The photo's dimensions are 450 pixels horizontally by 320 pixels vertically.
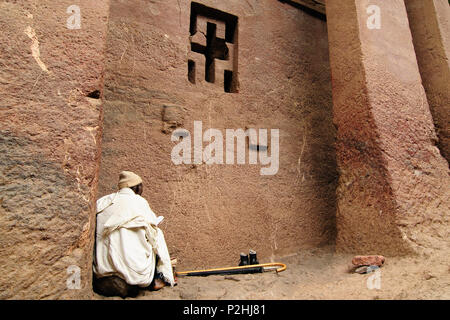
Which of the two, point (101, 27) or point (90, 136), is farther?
point (101, 27)

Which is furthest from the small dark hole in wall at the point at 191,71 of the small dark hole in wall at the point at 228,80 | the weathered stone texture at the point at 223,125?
the small dark hole in wall at the point at 228,80

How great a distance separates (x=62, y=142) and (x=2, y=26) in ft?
2.27

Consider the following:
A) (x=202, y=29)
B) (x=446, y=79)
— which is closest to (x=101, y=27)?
(x=202, y=29)

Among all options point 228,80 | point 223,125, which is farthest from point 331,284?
point 228,80

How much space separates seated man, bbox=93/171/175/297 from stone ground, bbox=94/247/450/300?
0.30 ft

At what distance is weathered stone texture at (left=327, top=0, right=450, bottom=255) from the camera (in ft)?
7.78

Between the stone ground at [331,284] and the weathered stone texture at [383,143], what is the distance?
233mm

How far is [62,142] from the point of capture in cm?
162

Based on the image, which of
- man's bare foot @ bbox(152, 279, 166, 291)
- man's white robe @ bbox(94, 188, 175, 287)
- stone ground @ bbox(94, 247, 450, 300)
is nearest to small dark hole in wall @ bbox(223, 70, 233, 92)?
man's white robe @ bbox(94, 188, 175, 287)

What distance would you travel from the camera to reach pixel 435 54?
3395 mm

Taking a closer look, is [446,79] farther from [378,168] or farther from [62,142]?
[62,142]

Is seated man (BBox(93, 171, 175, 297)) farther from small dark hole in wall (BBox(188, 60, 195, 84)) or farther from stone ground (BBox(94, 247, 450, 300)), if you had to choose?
small dark hole in wall (BBox(188, 60, 195, 84))

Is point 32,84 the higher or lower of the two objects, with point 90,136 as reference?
higher

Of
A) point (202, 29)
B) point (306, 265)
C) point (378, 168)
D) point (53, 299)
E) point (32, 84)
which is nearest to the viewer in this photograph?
point (53, 299)
